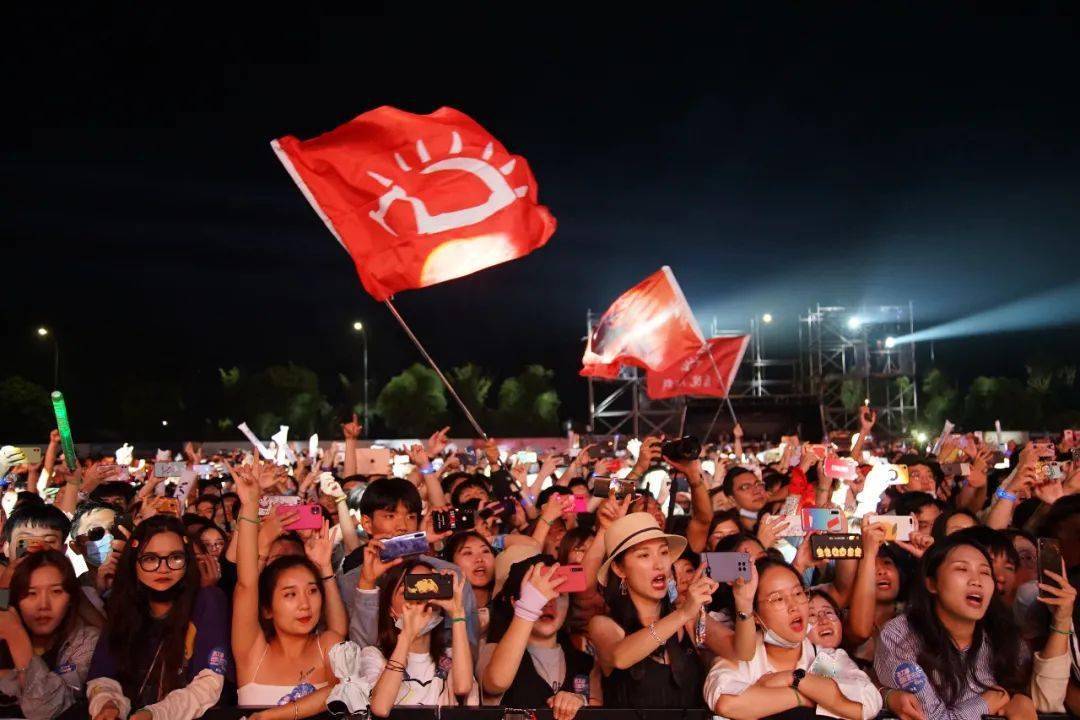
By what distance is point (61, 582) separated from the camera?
4.69 meters

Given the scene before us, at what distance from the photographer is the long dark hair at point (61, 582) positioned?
4.62 meters

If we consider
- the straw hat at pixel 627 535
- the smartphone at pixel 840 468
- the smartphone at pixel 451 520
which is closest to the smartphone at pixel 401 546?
the straw hat at pixel 627 535

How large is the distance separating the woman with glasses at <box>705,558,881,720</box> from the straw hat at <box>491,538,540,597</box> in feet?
5.56

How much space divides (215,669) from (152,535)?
71 centimetres

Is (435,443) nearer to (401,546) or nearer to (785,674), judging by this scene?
(401,546)

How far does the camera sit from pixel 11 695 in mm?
4266

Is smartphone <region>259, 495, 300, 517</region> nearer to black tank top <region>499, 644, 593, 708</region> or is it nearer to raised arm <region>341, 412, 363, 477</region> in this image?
black tank top <region>499, 644, 593, 708</region>

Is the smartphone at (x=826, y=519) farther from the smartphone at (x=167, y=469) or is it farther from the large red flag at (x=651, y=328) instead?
the large red flag at (x=651, y=328)

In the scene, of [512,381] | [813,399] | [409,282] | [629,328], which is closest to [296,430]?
[512,381]

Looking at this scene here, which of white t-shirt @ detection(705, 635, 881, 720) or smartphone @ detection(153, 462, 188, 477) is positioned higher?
smartphone @ detection(153, 462, 188, 477)

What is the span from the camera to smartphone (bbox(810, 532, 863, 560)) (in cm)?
461

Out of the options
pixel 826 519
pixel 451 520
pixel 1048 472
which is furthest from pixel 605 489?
pixel 1048 472

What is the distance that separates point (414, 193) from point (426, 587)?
6.14 meters

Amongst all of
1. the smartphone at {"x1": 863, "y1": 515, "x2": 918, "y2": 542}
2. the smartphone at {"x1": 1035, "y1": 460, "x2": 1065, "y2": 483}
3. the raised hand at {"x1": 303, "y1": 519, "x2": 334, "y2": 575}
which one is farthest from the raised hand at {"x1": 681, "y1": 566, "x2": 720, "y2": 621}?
the smartphone at {"x1": 1035, "y1": 460, "x2": 1065, "y2": 483}
